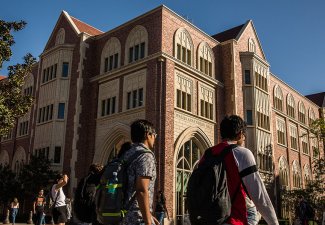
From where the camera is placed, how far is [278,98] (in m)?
35.3

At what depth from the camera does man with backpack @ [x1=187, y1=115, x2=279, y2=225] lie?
3.20 meters

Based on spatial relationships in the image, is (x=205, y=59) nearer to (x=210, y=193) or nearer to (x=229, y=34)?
(x=229, y=34)

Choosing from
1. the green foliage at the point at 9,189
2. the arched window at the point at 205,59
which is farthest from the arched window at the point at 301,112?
the green foliage at the point at 9,189

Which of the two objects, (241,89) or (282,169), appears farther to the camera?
(282,169)

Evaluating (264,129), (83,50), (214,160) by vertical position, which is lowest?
(214,160)

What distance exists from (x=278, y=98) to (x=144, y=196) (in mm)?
33632

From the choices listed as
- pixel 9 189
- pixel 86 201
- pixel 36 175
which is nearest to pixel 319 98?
pixel 36 175

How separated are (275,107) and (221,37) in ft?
27.3

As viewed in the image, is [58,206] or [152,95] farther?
[152,95]

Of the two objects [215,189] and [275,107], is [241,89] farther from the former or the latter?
[215,189]

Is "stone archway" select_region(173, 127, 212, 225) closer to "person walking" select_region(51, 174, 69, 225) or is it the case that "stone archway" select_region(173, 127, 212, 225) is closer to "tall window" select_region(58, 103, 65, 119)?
"tall window" select_region(58, 103, 65, 119)

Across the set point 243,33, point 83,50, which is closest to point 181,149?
point 83,50

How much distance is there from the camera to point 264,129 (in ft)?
93.0

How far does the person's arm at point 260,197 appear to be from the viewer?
10.3 feet
